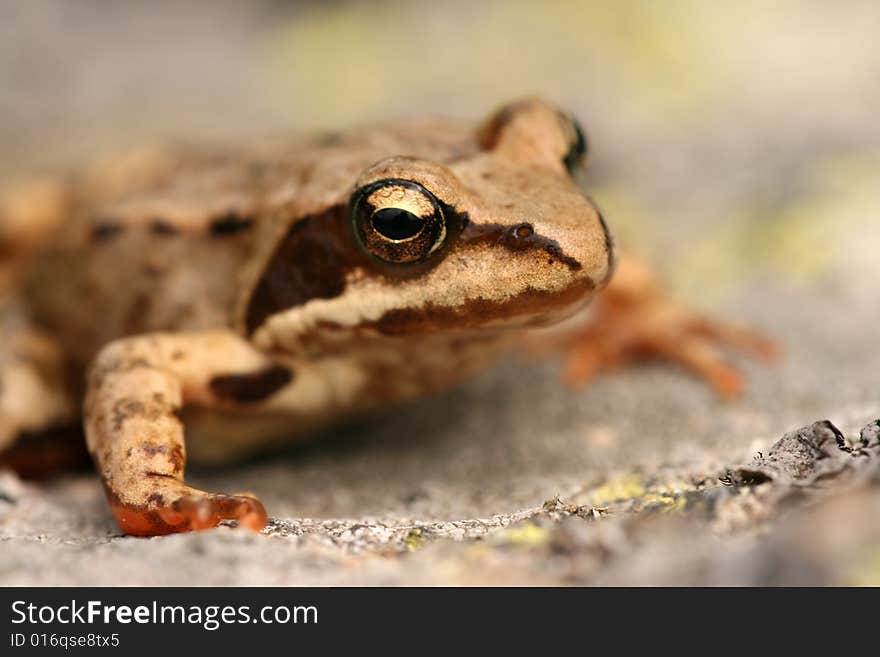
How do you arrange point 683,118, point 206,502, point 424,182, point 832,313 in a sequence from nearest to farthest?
point 206,502 < point 424,182 < point 832,313 < point 683,118

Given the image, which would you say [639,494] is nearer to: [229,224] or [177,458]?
[177,458]

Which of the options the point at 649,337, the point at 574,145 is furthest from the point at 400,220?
the point at 649,337

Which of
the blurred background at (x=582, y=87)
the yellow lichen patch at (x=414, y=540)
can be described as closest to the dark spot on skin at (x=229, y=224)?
the yellow lichen patch at (x=414, y=540)

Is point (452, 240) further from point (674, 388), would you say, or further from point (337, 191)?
point (674, 388)

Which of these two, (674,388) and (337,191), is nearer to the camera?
(337,191)

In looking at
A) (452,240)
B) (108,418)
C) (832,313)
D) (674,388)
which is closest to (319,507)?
(108,418)

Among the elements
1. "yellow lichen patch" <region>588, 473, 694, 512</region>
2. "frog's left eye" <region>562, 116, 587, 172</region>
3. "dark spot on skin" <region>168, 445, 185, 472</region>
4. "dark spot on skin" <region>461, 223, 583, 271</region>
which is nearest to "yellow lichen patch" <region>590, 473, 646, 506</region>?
"yellow lichen patch" <region>588, 473, 694, 512</region>

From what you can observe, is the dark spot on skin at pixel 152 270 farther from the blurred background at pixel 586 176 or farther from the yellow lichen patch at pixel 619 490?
the yellow lichen patch at pixel 619 490
